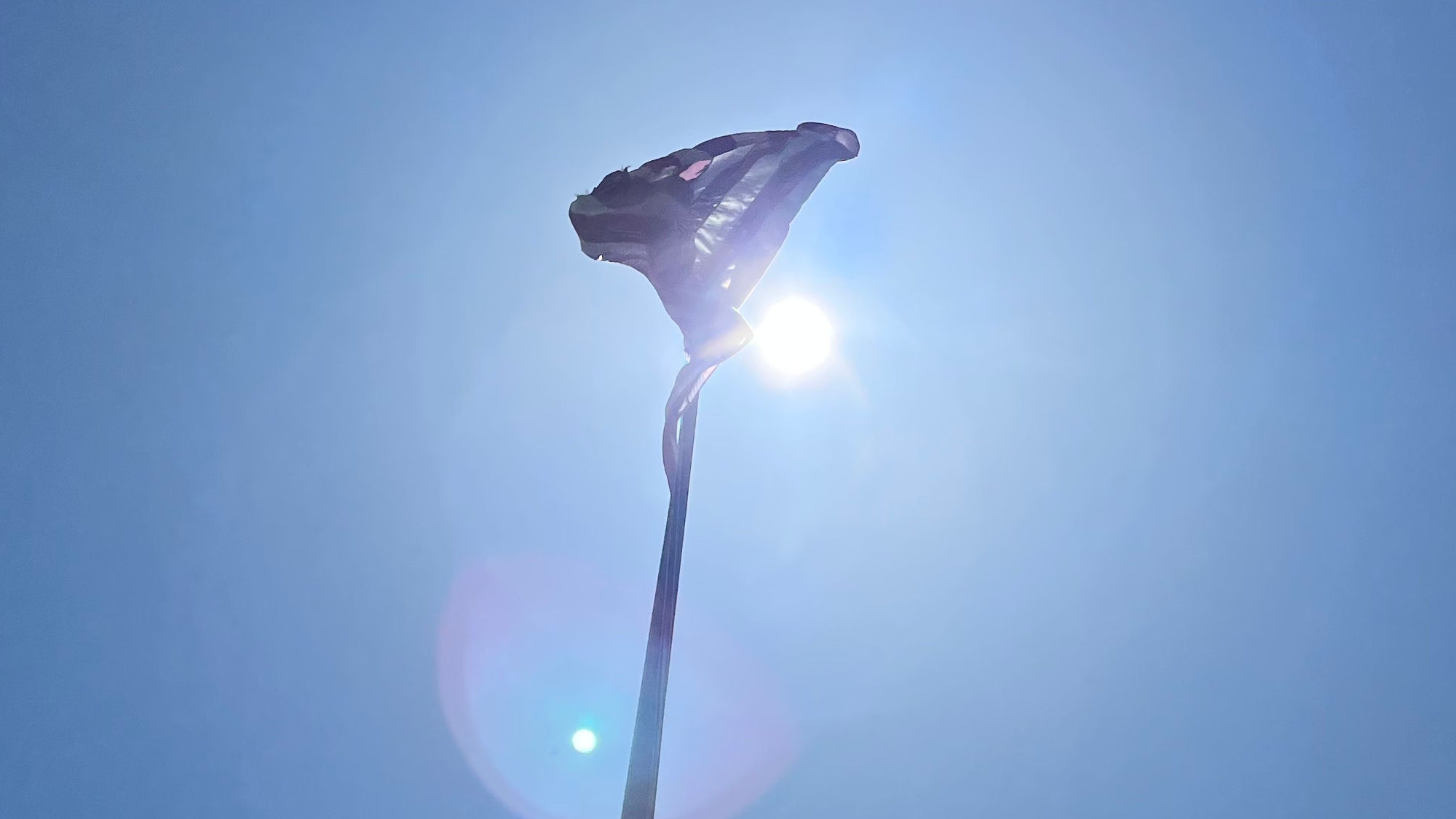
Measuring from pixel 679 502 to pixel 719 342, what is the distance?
1.48 meters

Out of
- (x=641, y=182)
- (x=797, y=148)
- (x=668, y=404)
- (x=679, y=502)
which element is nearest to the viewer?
(x=679, y=502)

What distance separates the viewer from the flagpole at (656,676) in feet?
12.6

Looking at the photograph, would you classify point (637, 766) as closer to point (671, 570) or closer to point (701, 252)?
point (671, 570)

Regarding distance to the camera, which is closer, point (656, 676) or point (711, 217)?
point (656, 676)

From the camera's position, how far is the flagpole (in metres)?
3.84

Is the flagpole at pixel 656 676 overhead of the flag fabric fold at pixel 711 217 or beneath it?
beneath

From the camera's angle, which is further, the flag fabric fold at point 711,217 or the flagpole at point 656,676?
the flag fabric fold at point 711,217

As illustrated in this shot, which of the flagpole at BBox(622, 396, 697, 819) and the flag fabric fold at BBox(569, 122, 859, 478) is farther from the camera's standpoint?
the flag fabric fold at BBox(569, 122, 859, 478)

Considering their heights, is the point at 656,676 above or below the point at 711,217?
below

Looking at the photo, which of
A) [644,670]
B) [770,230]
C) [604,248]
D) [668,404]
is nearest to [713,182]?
[770,230]

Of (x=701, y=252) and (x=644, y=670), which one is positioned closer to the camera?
(x=644, y=670)

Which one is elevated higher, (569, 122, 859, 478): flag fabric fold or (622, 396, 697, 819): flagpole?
(569, 122, 859, 478): flag fabric fold

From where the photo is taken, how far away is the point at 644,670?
13.5 ft

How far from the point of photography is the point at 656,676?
406 cm
